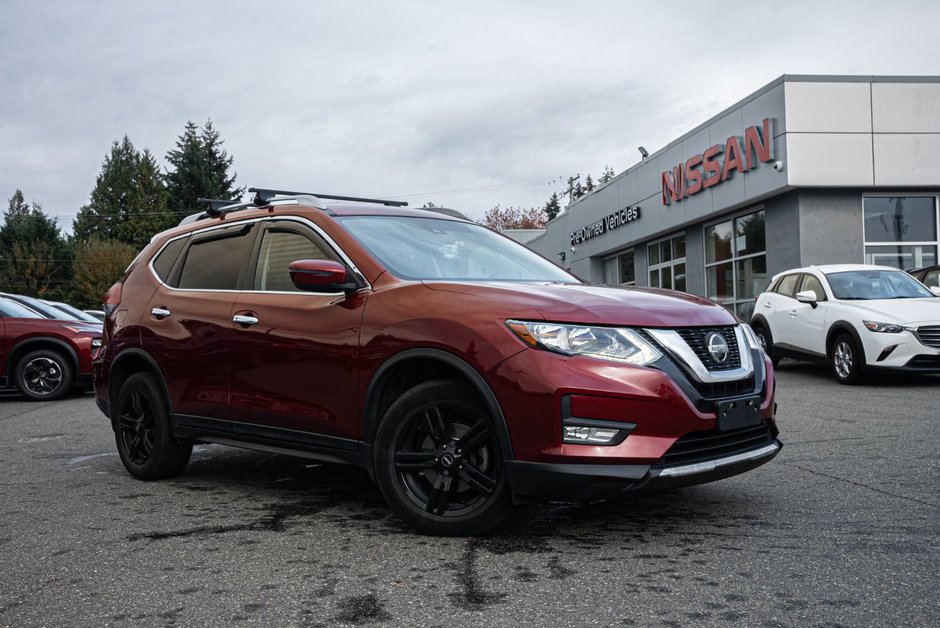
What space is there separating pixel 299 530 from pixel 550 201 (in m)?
93.8

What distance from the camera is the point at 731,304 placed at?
22469 mm

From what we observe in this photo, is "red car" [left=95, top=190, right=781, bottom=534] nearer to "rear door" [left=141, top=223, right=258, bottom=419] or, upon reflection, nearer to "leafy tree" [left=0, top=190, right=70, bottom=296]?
"rear door" [left=141, top=223, right=258, bottom=419]

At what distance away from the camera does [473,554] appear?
367 cm

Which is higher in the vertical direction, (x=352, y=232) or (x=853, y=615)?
(x=352, y=232)

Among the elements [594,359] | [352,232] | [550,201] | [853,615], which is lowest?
[853,615]

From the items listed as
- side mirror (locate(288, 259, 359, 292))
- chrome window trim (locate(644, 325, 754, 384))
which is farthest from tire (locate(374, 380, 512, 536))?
chrome window trim (locate(644, 325, 754, 384))

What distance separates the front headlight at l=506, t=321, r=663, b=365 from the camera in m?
3.58

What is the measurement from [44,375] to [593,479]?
1066 cm

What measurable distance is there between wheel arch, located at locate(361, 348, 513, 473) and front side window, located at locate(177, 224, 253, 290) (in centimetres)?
145

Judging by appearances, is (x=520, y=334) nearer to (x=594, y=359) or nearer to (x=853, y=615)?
(x=594, y=359)

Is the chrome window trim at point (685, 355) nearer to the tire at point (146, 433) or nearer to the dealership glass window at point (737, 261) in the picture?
the tire at point (146, 433)

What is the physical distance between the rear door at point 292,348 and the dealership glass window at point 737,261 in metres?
16.9

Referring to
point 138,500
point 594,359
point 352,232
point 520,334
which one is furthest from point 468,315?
point 138,500

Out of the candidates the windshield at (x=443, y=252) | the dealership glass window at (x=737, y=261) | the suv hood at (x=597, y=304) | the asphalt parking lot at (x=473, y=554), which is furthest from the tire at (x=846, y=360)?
the dealership glass window at (x=737, y=261)
